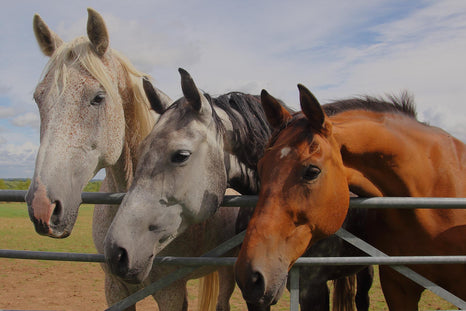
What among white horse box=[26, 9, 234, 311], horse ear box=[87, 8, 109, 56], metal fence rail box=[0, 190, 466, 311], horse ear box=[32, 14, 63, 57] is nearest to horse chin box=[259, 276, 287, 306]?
metal fence rail box=[0, 190, 466, 311]

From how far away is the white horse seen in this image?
186 centimetres

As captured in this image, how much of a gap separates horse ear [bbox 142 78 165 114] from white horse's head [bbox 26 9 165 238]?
5 cm

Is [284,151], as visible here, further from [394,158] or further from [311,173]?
[394,158]

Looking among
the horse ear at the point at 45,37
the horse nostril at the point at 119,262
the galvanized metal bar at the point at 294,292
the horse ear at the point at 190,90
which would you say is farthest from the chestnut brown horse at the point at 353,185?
the horse ear at the point at 45,37

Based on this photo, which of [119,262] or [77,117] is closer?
[119,262]

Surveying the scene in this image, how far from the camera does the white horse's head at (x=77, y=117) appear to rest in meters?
1.85

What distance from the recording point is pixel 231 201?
218cm

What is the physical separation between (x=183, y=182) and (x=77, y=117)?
2.44 feet

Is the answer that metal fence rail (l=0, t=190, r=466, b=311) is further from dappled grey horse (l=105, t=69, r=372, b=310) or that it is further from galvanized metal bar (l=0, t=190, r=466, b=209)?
dappled grey horse (l=105, t=69, r=372, b=310)

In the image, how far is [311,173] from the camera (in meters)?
1.91

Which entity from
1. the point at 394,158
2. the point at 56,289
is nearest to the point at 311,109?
the point at 394,158

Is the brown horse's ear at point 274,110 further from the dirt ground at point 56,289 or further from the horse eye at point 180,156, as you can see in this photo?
the dirt ground at point 56,289

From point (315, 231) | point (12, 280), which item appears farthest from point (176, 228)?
point (12, 280)

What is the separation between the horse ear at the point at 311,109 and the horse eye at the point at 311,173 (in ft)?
0.90
